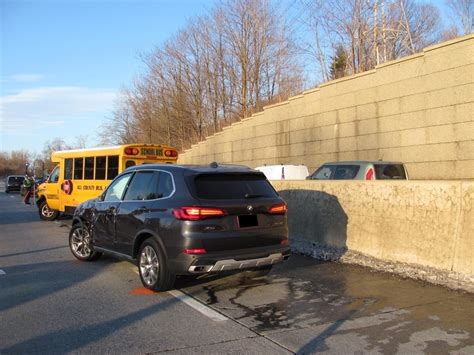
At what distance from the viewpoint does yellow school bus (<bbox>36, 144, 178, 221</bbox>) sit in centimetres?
1432

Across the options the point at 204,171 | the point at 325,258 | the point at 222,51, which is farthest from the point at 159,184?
the point at 222,51

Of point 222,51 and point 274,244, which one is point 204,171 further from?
point 222,51

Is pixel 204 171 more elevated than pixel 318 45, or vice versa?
pixel 318 45

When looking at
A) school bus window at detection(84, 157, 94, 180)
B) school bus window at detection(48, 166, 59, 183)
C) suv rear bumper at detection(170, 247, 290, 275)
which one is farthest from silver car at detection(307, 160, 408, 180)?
school bus window at detection(48, 166, 59, 183)

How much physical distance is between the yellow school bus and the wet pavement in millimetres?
7641

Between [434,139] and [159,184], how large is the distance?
9636 millimetres

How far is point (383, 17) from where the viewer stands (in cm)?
2166

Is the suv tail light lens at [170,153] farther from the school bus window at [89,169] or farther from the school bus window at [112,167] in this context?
the school bus window at [89,169]

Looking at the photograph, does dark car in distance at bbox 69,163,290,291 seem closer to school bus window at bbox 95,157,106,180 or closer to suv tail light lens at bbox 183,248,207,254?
suv tail light lens at bbox 183,248,207,254

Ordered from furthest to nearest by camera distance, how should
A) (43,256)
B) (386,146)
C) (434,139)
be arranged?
(386,146)
(434,139)
(43,256)

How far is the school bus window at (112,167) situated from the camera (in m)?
14.3

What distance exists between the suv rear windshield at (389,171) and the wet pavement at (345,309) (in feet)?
16.3

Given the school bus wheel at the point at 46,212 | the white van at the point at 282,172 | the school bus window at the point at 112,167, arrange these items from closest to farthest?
the school bus window at the point at 112,167 → the white van at the point at 282,172 → the school bus wheel at the point at 46,212

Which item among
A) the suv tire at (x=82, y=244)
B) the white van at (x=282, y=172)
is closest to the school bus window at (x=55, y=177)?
the white van at (x=282, y=172)
